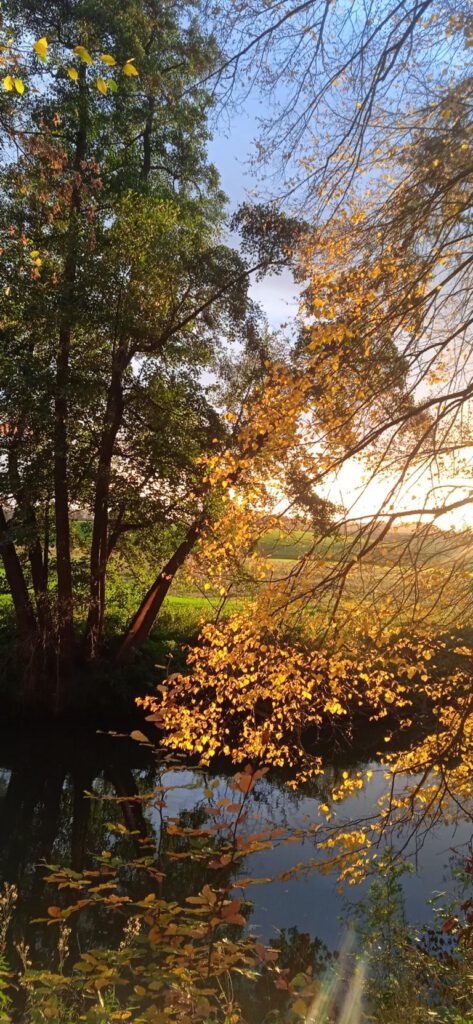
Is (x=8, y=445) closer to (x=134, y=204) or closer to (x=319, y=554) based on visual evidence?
(x=134, y=204)

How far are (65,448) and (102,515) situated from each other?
160 centimetres

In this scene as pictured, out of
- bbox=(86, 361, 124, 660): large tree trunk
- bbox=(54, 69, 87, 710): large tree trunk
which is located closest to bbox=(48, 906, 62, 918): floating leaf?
bbox=(54, 69, 87, 710): large tree trunk

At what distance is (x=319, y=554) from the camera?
13.4ft

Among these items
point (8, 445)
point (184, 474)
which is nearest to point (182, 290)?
point (184, 474)

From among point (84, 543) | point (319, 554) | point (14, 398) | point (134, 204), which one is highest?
point (134, 204)

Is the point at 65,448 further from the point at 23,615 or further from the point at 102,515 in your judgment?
the point at 23,615

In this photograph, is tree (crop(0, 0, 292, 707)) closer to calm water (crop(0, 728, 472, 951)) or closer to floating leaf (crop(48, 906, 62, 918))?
calm water (crop(0, 728, 472, 951))

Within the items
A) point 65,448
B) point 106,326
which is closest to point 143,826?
point 65,448

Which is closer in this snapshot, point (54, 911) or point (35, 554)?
point (54, 911)

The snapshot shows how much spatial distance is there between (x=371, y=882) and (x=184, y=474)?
6528 millimetres

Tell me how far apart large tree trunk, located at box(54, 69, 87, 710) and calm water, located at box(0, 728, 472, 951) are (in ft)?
4.13

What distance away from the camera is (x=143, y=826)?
28.9ft

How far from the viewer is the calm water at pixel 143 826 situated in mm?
6605

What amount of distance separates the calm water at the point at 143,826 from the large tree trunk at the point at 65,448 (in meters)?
1.26
